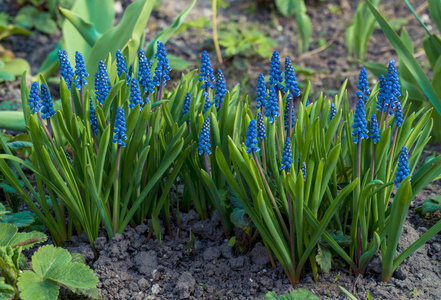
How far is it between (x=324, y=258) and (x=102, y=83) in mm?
1293

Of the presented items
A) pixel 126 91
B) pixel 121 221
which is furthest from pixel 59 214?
pixel 126 91

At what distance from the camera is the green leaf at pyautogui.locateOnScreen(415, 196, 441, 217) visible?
2.75 metres

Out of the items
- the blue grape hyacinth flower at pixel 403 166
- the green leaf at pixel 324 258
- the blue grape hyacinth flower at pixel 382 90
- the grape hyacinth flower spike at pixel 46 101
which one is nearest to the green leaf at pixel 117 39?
the grape hyacinth flower spike at pixel 46 101

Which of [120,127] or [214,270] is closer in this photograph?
[120,127]

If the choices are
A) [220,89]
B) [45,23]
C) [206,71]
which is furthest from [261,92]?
[45,23]

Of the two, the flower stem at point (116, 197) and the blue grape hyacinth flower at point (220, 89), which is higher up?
the blue grape hyacinth flower at point (220, 89)

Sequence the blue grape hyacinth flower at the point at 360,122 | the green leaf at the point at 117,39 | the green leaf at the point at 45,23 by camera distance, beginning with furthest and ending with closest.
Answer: the green leaf at the point at 45,23, the green leaf at the point at 117,39, the blue grape hyacinth flower at the point at 360,122

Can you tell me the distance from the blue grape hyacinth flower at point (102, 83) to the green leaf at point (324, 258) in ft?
3.99

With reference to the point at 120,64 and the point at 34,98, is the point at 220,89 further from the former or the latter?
the point at 34,98

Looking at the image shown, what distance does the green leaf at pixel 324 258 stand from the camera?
2.32 meters

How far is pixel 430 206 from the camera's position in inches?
109

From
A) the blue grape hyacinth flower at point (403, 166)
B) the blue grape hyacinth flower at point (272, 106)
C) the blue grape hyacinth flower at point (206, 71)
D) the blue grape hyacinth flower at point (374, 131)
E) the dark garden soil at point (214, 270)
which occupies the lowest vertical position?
the dark garden soil at point (214, 270)

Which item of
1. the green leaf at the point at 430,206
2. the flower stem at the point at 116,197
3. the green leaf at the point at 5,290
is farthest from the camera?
the green leaf at the point at 430,206

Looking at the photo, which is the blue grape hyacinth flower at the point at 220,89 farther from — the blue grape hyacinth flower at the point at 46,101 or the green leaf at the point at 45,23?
the green leaf at the point at 45,23
